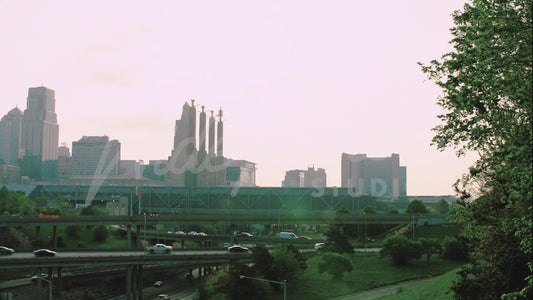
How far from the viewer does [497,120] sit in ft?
84.3

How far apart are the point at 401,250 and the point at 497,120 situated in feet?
208

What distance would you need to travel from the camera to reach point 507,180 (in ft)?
90.6

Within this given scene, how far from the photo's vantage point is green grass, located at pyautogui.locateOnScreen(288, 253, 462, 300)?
2933 inches

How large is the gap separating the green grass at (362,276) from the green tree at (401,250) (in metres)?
1.42

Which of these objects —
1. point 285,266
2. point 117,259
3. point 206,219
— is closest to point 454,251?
point 285,266

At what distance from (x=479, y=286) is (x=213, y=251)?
215 feet

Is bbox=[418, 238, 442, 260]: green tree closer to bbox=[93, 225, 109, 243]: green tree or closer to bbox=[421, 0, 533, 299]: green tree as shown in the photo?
bbox=[421, 0, 533, 299]: green tree

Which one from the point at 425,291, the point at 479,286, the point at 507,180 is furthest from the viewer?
the point at 425,291

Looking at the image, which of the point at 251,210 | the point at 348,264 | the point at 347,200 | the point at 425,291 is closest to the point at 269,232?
the point at 251,210

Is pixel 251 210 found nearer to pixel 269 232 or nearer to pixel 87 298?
pixel 269 232

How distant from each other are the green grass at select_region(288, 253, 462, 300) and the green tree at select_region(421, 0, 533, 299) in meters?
43.3

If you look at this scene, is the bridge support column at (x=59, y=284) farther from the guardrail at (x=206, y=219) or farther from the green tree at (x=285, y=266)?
the green tree at (x=285, y=266)

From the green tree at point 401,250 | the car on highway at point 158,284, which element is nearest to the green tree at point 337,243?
the green tree at point 401,250

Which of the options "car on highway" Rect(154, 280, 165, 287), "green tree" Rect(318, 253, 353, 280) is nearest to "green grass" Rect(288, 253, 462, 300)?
"green tree" Rect(318, 253, 353, 280)
